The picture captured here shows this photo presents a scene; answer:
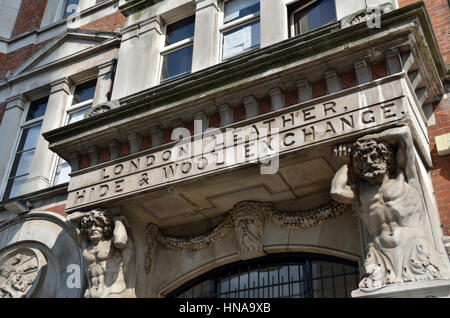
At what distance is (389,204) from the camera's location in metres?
6.04

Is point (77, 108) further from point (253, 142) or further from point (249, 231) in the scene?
point (253, 142)

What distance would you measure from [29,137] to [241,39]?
5845 mm

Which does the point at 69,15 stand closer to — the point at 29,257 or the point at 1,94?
the point at 1,94

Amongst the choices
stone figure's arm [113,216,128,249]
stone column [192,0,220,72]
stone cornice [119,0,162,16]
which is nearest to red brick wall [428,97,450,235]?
stone column [192,0,220,72]

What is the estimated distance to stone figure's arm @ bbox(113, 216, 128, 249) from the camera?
779cm

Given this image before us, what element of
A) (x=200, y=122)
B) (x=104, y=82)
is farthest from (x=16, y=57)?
(x=200, y=122)

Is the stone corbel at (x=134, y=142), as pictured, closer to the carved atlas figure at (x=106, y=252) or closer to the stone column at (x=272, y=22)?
the carved atlas figure at (x=106, y=252)

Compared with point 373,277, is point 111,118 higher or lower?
higher

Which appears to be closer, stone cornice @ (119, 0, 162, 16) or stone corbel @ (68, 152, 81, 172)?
stone corbel @ (68, 152, 81, 172)

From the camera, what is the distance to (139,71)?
980cm

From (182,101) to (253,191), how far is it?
168cm

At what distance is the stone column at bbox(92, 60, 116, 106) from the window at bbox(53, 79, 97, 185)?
0.62m

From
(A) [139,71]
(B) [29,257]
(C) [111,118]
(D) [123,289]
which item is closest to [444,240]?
(D) [123,289]

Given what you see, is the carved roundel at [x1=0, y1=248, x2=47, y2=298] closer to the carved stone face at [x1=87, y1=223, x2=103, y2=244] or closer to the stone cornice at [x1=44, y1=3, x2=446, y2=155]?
the carved stone face at [x1=87, y1=223, x2=103, y2=244]
